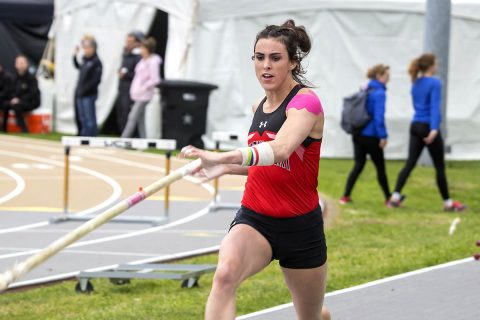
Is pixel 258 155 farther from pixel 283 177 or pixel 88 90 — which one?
pixel 88 90

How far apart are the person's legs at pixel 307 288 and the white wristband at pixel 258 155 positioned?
2.34 feet

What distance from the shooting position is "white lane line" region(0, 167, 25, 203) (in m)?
16.4

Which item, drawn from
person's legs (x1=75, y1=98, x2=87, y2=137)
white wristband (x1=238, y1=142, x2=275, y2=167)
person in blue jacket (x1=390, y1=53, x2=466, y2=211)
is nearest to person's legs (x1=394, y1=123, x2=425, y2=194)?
person in blue jacket (x1=390, y1=53, x2=466, y2=211)

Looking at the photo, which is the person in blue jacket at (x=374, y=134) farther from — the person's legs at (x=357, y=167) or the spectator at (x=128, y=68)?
the spectator at (x=128, y=68)

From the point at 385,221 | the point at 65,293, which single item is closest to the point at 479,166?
the point at 385,221

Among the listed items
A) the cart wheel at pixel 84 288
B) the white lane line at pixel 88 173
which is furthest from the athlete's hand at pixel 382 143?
the cart wheel at pixel 84 288

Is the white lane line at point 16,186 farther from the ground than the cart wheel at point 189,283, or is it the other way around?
the cart wheel at point 189,283

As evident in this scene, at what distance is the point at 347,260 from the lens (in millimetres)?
11352

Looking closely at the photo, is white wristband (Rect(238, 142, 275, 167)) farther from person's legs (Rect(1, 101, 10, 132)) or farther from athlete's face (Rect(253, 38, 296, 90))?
person's legs (Rect(1, 101, 10, 132))

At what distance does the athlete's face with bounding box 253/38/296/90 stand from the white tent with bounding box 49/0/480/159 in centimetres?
1738

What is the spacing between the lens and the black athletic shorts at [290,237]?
625 centimetres

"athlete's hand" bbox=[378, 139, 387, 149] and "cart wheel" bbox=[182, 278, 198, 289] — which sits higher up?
"athlete's hand" bbox=[378, 139, 387, 149]

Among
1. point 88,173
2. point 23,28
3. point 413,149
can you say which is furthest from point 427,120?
point 23,28

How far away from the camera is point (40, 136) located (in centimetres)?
2683
